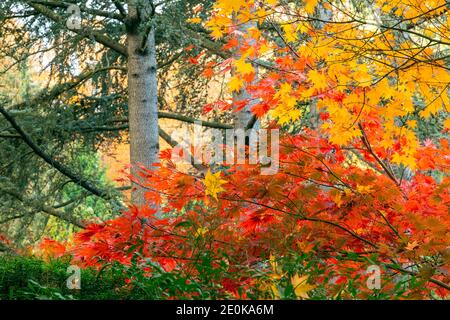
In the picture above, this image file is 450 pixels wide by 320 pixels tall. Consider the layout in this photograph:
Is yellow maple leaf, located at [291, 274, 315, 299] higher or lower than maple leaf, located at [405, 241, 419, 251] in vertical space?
lower

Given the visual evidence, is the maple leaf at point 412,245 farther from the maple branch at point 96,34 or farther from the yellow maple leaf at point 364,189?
the maple branch at point 96,34

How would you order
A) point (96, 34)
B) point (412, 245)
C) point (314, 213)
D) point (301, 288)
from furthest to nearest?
point (96, 34)
point (314, 213)
point (412, 245)
point (301, 288)

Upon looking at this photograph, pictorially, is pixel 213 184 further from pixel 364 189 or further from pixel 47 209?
pixel 47 209

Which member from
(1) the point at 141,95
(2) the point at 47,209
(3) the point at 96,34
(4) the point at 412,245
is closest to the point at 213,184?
(4) the point at 412,245

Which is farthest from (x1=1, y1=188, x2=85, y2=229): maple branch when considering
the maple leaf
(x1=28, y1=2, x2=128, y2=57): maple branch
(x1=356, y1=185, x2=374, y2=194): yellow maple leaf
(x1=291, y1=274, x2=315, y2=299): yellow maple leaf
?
(x1=291, y1=274, x2=315, y2=299): yellow maple leaf

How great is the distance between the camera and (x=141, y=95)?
26.0 feet

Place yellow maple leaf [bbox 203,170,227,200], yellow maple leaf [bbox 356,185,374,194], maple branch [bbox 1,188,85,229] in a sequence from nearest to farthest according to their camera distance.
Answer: yellow maple leaf [bbox 203,170,227,200]
yellow maple leaf [bbox 356,185,374,194]
maple branch [bbox 1,188,85,229]

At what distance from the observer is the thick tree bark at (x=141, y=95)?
25.7ft

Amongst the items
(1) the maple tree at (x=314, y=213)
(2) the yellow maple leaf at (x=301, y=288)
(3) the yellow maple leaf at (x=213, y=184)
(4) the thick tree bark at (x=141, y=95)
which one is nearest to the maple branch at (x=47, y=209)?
(4) the thick tree bark at (x=141, y=95)

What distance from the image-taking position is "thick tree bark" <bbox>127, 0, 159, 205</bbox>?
7840 millimetres

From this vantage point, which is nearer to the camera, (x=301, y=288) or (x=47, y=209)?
(x=301, y=288)

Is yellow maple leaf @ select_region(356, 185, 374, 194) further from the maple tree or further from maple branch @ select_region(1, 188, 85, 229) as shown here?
maple branch @ select_region(1, 188, 85, 229)

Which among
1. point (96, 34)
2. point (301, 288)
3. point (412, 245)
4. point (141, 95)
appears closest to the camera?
point (301, 288)
